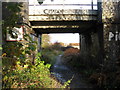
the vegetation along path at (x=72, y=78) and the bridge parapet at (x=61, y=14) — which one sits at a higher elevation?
the bridge parapet at (x=61, y=14)

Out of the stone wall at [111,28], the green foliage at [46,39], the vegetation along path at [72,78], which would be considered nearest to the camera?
the vegetation along path at [72,78]

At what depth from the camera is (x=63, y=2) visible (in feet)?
21.6

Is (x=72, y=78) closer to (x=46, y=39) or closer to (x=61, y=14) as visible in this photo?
(x=61, y=14)

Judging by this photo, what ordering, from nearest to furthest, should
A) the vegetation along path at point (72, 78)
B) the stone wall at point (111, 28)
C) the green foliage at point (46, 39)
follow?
the vegetation along path at point (72, 78)
the stone wall at point (111, 28)
the green foliage at point (46, 39)

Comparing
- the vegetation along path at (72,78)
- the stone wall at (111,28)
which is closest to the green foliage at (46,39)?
the vegetation along path at (72,78)

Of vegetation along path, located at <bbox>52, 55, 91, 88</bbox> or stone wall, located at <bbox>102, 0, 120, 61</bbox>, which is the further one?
stone wall, located at <bbox>102, 0, 120, 61</bbox>

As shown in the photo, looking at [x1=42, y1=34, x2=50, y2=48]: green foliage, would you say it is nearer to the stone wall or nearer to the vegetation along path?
the vegetation along path

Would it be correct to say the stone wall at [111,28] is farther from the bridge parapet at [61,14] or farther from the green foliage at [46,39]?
the green foliage at [46,39]

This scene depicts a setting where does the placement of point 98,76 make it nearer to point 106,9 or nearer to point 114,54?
point 114,54

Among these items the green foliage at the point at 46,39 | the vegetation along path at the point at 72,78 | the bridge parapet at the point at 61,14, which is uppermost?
the bridge parapet at the point at 61,14

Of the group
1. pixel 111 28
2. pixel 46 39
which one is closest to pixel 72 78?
pixel 111 28

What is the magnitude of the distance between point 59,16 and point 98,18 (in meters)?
2.04

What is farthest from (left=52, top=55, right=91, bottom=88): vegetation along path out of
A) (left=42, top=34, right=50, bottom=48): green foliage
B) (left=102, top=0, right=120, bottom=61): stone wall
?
(left=42, top=34, right=50, bottom=48): green foliage

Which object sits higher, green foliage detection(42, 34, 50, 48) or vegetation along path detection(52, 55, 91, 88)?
green foliage detection(42, 34, 50, 48)
